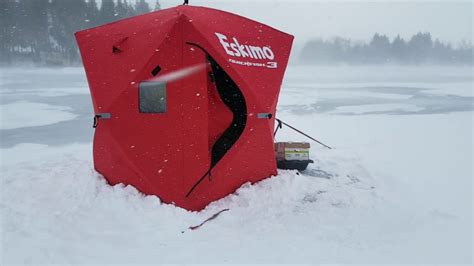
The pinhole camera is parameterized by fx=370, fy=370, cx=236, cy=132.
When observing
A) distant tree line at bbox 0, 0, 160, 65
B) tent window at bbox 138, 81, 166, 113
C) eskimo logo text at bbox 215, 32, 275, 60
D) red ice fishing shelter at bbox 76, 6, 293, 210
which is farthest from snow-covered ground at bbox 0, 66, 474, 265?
distant tree line at bbox 0, 0, 160, 65

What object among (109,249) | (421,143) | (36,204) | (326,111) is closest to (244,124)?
(109,249)

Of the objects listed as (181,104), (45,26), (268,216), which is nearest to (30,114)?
(181,104)

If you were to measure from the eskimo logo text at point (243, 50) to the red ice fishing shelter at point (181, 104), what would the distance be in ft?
0.05

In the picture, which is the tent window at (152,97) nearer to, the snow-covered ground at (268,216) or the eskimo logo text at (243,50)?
Result: the eskimo logo text at (243,50)

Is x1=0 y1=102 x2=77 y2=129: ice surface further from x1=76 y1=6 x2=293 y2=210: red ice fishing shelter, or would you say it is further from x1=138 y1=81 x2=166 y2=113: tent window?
x1=138 y1=81 x2=166 y2=113: tent window

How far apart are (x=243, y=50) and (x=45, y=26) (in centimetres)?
5129

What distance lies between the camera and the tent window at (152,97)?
400 centimetres

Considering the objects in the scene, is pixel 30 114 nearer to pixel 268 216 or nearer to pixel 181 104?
pixel 181 104

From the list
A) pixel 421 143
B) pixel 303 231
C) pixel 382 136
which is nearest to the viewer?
pixel 303 231

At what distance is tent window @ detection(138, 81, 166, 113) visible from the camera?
4.00 m

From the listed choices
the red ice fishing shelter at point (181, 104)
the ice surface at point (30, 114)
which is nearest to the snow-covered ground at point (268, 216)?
the red ice fishing shelter at point (181, 104)

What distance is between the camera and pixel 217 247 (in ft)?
10.6

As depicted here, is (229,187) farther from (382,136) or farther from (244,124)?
(382,136)

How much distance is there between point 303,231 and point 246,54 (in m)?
2.09
